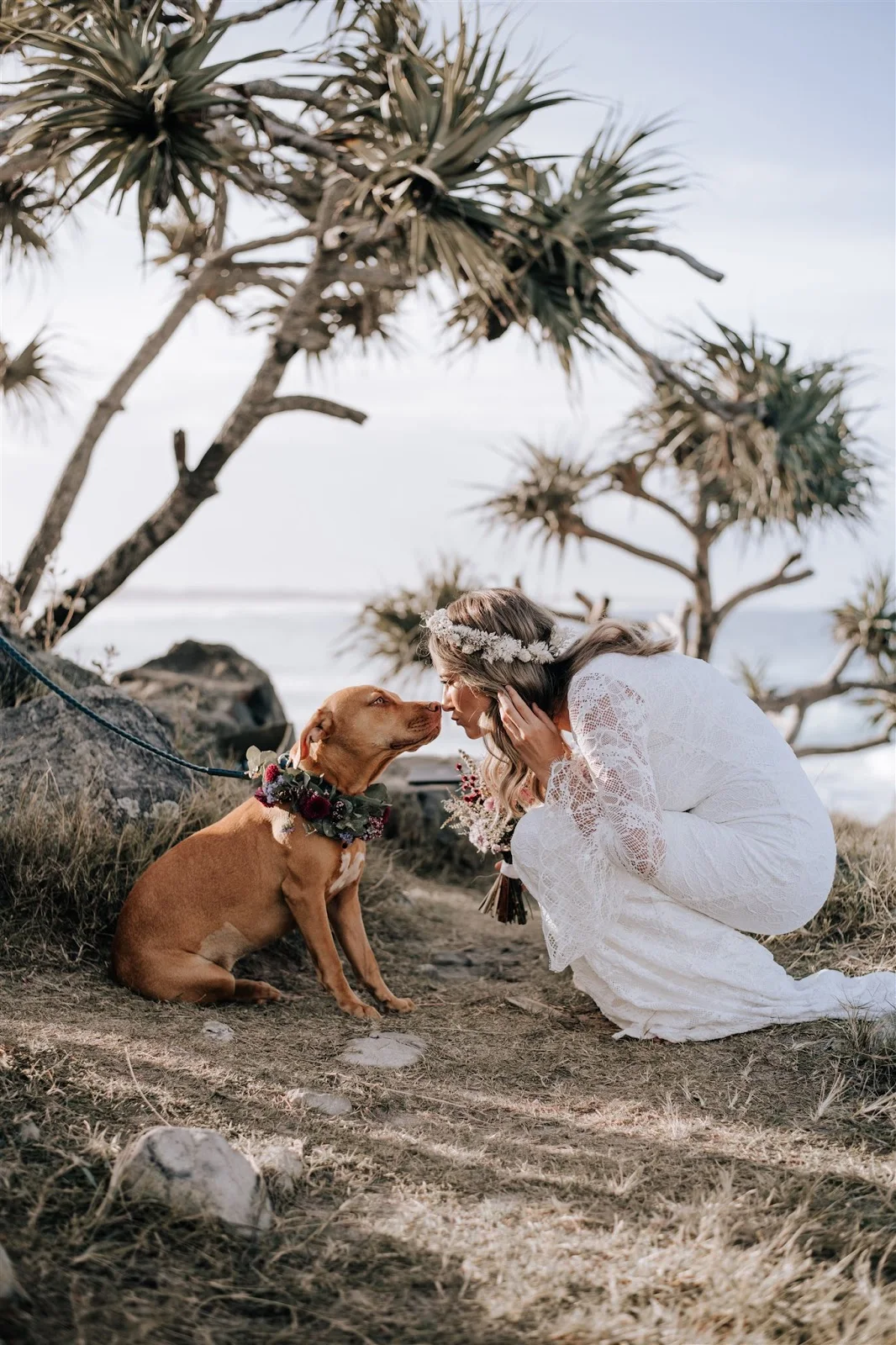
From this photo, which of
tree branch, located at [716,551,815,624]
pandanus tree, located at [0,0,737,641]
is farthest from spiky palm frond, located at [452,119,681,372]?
tree branch, located at [716,551,815,624]

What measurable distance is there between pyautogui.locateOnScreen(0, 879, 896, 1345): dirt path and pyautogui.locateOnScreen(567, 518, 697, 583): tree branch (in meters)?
7.25

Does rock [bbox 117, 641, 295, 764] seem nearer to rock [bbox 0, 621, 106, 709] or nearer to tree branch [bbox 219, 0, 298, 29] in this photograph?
rock [bbox 0, 621, 106, 709]

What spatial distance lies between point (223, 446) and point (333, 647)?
80.6 ft

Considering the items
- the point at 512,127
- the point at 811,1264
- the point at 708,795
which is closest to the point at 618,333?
the point at 512,127

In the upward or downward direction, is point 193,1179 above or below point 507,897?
below

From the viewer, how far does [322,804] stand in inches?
158

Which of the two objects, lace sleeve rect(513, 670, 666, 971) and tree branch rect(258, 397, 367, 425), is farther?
tree branch rect(258, 397, 367, 425)

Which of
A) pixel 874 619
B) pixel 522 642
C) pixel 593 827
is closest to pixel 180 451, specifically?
pixel 522 642

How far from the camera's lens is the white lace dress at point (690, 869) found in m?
3.76

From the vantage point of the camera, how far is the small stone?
373 centimetres

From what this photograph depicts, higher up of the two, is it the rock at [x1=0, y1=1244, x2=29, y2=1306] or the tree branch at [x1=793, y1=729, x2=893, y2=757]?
the tree branch at [x1=793, y1=729, x2=893, y2=757]

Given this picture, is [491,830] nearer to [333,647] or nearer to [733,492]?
[733,492]

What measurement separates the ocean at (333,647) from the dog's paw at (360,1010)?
3500mm

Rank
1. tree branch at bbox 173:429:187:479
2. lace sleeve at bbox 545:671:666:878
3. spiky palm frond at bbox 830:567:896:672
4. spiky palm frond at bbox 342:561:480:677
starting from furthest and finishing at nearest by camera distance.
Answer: spiky palm frond at bbox 830:567:896:672, spiky palm frond at bbox 342:561:480:677, tree branch at bbox 173:429:187:479, lace sleeve at bbox 545:671:666:878
